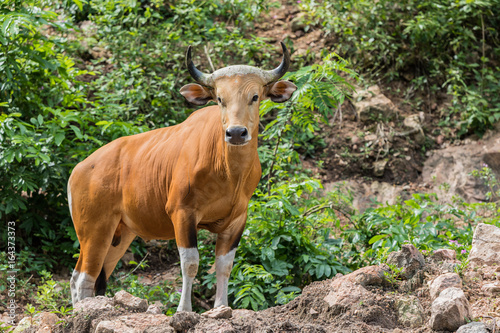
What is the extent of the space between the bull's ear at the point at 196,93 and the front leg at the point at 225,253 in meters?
1.15

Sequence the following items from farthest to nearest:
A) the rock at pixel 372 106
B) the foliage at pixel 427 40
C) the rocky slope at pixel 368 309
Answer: the foliage at pixel 427 40 → the rock at pixel 372 106 → the rocky slope at pixel 368 309

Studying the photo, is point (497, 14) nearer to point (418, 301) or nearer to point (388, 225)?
point (388, 225)

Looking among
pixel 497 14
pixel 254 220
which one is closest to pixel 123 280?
pixel 254 220

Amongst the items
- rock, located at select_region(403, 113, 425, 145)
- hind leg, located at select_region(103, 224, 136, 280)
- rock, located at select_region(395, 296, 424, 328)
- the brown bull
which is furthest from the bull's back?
rock, located at select_region(403, 113, 425, 145)

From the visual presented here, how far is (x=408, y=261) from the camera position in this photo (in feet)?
16.4

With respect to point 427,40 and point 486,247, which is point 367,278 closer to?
point 486,247

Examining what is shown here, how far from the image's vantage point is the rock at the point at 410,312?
4.43m

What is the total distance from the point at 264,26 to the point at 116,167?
6.83 meters

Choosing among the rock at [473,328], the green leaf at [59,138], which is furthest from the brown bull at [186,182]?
the rock at [473,328]

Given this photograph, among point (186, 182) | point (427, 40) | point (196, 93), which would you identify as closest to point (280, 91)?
point (196, 93)

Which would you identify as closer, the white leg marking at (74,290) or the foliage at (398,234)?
the white leg marking at (74,290)

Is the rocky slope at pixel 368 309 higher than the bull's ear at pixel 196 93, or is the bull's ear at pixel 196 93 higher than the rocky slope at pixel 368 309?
the bull's ear at pixel 196 93

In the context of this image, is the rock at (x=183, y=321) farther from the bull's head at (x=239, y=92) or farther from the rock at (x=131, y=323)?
the bull's head at (x=239, y=92)

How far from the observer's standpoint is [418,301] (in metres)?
4.61
